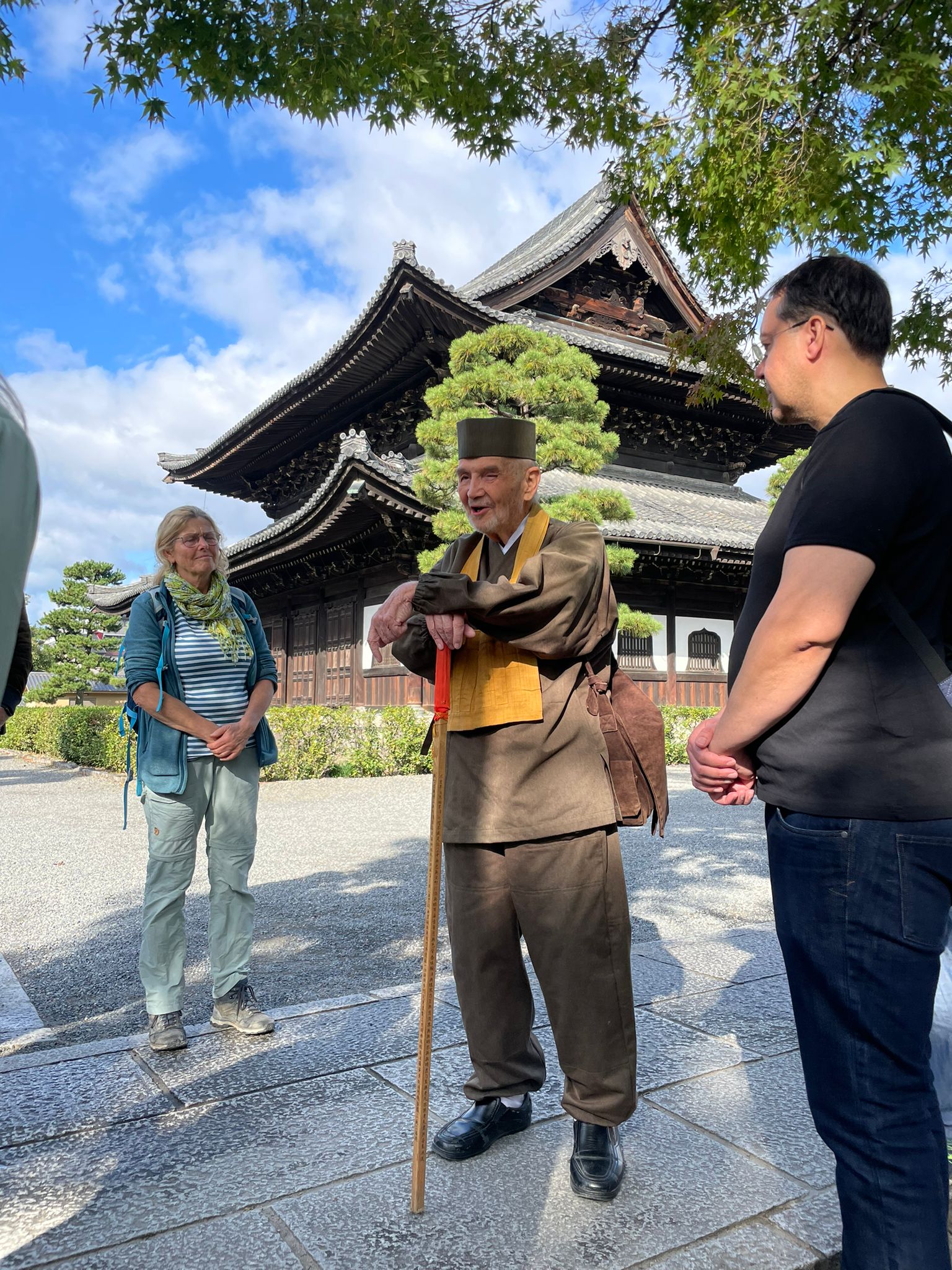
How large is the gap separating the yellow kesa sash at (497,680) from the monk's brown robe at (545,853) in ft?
0.12

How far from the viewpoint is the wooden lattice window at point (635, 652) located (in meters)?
14.2

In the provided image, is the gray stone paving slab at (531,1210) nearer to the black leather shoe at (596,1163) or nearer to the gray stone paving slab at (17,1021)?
the black leather shoe at (596,1163)

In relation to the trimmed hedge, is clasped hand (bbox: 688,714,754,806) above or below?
above

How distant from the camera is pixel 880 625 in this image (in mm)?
1455

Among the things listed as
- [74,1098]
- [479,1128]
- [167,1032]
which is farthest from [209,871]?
[479,1128]

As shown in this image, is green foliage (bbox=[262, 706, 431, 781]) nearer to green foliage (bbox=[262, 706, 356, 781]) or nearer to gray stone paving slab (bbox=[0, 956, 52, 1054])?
green foliage (bbox=[262, 706, 356, 781])

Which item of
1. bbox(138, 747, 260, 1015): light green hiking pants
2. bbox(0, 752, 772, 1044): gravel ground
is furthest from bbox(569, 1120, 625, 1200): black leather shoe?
bbox(0, 752, 772, 1044): gravel ground

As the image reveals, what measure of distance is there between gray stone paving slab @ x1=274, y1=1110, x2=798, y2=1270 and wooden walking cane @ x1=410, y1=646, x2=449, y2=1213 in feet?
0.27

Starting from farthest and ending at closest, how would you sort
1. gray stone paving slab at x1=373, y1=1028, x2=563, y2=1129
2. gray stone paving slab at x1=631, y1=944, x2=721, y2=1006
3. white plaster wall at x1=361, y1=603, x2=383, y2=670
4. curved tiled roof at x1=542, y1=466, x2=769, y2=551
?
white plaster wall at x1=361, y1=603, x2=383, y2=670, curved tiled roof at x1=542, y1=466, x2=769, y2=551, gray stone paving slab at x1=631, y1=944, x2=721, y2=1006, gray stone paving slab at x1=373, y1=1028, x2=563, y2=1129

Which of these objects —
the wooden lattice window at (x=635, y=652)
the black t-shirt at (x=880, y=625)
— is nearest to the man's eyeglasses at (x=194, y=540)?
the black t-shirt at (x=880, y=625)

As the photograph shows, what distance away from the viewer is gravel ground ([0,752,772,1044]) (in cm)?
395

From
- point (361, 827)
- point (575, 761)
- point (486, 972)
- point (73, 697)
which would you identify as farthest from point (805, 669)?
point (73, 697)

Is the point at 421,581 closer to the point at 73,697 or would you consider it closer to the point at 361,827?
the point at 361,827

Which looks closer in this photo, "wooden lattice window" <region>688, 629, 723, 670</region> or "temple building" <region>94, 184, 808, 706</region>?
"temple building" <region>94, 184, 808, 706</region>
